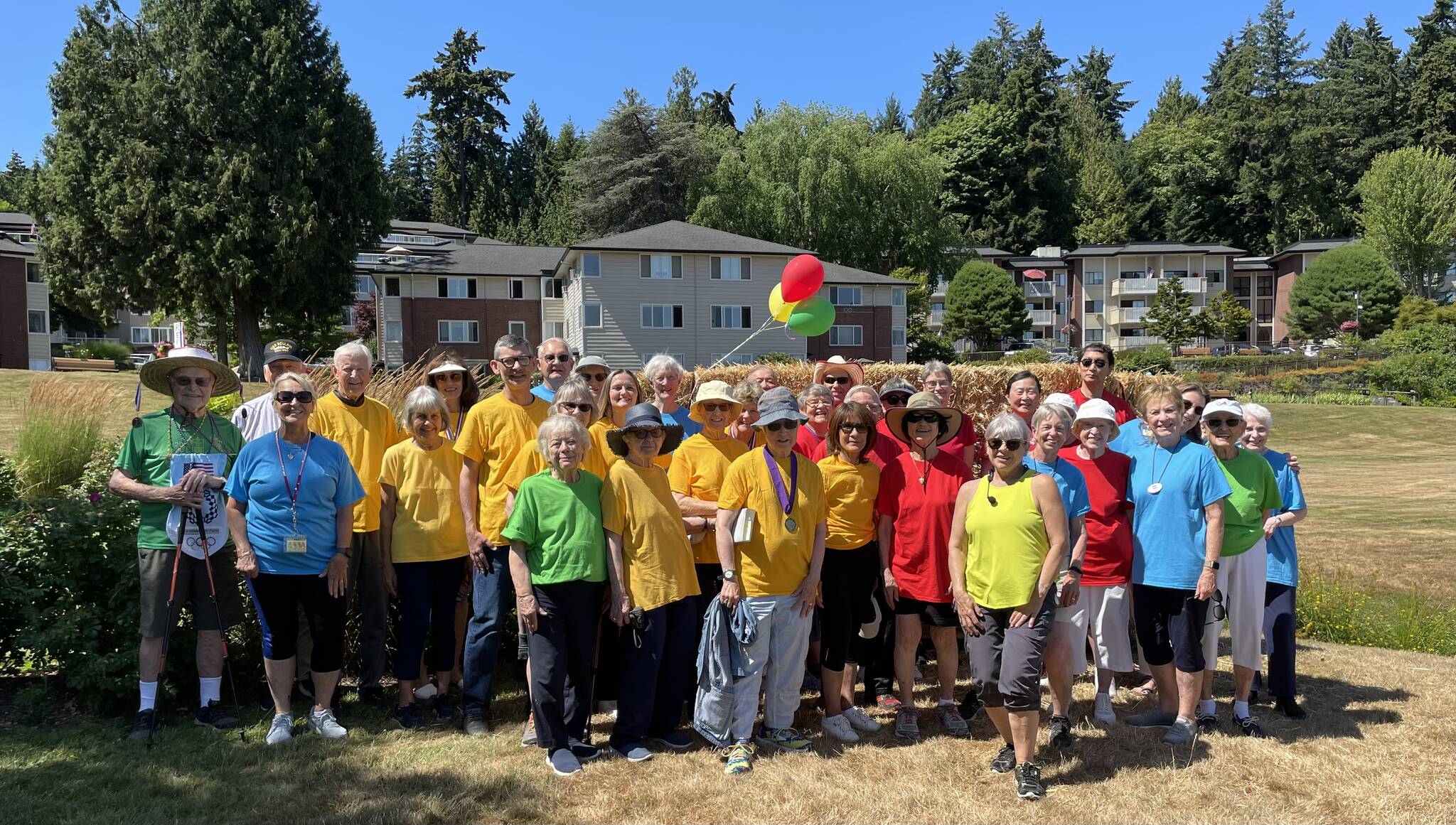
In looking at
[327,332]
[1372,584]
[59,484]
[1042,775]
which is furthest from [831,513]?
[327,332]

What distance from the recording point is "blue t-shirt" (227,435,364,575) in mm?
4609

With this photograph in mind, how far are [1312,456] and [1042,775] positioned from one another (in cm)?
2686

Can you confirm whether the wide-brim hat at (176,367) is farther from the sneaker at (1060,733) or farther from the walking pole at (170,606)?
the sneaker at (1060,733)

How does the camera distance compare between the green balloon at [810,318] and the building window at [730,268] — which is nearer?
the green balloon at [810,318]

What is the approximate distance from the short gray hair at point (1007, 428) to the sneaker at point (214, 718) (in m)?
4.15

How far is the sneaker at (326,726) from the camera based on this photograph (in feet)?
15.8

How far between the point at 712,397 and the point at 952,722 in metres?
2.23

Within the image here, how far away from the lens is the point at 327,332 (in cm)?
3947

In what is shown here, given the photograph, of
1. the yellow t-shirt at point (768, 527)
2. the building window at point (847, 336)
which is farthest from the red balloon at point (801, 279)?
the building window at point (847, 336)

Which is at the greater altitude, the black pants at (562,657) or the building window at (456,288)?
the building window at (456,288)

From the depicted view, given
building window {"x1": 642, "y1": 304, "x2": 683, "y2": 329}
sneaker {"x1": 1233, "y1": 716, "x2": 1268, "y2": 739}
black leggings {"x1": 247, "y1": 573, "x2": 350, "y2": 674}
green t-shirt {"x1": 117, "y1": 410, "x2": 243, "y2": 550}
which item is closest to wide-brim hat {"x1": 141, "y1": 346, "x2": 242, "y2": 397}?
green t-shirt {"x1": 117, "y1": 410, "x2": 243, "y2": 550}

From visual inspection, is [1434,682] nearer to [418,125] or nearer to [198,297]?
[198,297]

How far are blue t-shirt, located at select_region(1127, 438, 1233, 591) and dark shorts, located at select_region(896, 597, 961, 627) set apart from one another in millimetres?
1034

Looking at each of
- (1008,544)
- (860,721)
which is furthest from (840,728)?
(1008,544)
